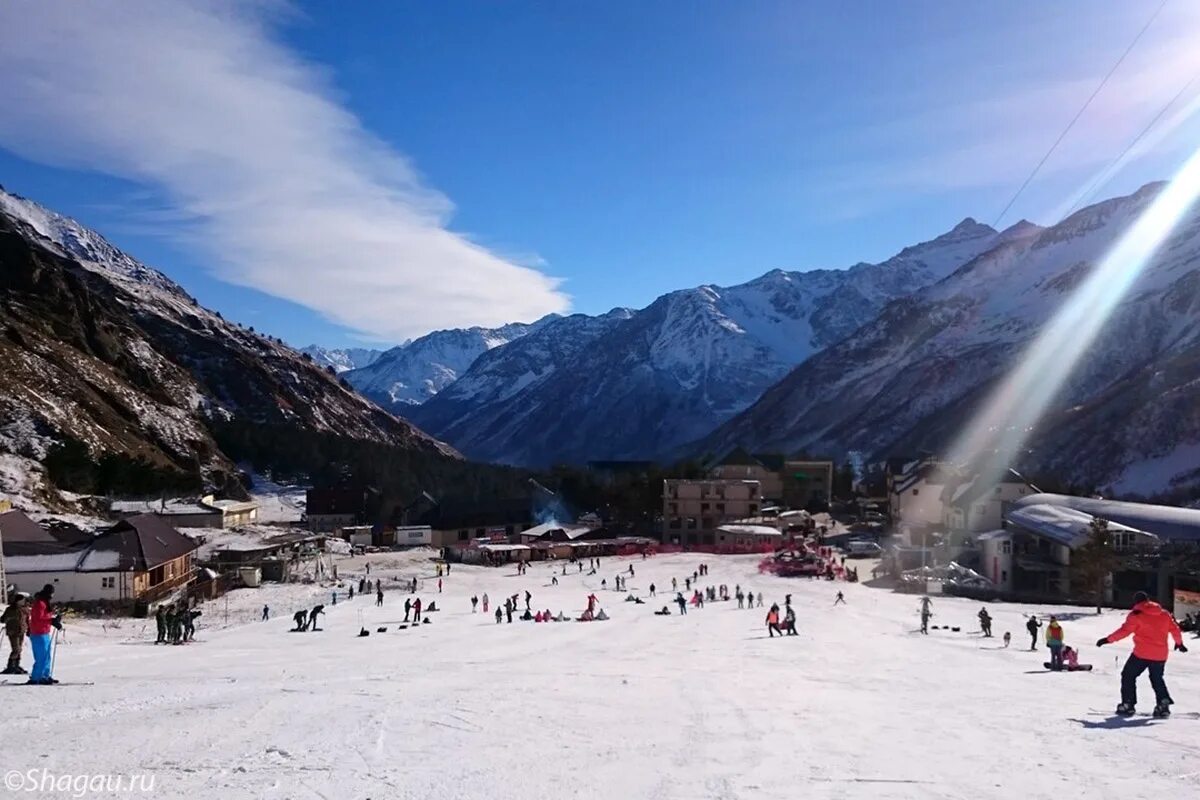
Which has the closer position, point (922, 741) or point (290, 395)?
point (922, 741)

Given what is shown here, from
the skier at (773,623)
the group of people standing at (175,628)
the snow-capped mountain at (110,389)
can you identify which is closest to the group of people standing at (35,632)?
the group of people standing at (175,628)

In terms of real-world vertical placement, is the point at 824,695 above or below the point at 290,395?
below

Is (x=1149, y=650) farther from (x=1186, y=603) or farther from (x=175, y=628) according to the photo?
(x=1186, y=603)

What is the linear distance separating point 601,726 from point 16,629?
35.7 feet

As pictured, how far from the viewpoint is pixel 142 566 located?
45.3 metres

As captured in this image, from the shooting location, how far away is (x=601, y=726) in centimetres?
1162

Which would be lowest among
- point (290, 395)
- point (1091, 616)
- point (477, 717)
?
point (1091, 616)

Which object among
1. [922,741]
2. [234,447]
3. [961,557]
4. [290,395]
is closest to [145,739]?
[922,741]

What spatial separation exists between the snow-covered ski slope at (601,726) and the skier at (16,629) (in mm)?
1047

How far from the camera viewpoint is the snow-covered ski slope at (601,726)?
8773 millimetres

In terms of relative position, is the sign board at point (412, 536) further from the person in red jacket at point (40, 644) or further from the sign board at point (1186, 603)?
the person in red jacket at point (40, 644)

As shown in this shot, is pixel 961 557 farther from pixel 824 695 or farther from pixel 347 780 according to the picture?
pixel 347 780

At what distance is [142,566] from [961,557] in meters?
56.2

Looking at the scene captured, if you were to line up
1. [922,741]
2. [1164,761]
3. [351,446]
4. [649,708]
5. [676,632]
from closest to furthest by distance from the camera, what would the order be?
[1164,761]
[922,741]
[649,708]
[676,632]
[351,446]
